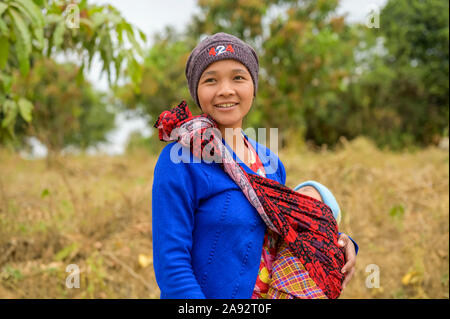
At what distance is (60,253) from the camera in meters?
3.36

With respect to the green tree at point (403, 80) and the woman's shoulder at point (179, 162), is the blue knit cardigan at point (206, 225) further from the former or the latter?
the green tree at point (403, 80)

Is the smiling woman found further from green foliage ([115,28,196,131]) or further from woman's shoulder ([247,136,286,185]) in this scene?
green foliage ([115,28,196,131])

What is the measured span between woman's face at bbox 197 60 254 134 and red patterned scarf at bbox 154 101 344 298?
46 millimetres

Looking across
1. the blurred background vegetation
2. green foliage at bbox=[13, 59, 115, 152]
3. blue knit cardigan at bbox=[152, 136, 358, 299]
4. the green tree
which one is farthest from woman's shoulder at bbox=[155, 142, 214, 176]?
green foliage at bbox=[13, 59, 115, 152]

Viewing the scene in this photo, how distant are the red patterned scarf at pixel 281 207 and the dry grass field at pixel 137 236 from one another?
78.0 inches

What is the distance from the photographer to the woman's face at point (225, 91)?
1355 millimetres

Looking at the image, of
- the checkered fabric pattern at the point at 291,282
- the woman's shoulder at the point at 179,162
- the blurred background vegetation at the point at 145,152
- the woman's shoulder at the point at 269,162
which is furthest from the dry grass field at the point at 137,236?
the woman's shoulder at the point at 179,162

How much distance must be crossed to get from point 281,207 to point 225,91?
1.34 ft

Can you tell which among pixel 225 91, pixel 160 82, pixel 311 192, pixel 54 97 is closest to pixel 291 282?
pixel 311 192

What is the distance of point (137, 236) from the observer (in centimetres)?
373

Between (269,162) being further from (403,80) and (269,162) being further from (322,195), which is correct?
(403,80)

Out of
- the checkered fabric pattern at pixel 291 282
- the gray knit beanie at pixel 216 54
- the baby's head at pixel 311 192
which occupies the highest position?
the gray knit beanie at pixel 216 54
